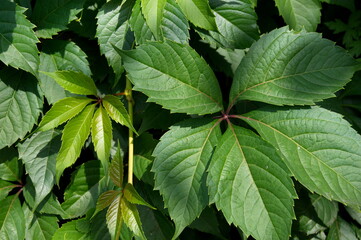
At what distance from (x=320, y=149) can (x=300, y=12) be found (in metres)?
0.62

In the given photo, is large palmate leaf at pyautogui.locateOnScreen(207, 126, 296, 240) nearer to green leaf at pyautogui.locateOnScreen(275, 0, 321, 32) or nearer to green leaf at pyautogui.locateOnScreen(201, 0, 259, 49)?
green leaf at pyautogui.locateOnScreen(201, 0, 259, 49)

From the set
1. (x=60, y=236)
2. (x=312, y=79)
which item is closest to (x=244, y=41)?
(x=312, y=79)

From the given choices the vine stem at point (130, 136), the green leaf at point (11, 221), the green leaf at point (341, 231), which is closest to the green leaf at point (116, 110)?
the vine stem at point (130, 136)

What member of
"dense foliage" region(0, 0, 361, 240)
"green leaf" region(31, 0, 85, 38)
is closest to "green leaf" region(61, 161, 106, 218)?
"dense foliage" region(0, 0, 361, 240)

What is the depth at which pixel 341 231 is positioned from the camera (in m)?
1.77

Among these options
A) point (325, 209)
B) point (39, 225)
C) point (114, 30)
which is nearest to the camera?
point (114, 30)

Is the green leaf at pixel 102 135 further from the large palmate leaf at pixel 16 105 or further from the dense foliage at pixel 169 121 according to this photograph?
the large palmate leaf at pixel 16 105

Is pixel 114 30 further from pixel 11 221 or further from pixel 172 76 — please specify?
pixel 11 221

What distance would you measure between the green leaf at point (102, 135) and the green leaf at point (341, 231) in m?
A: 1.20

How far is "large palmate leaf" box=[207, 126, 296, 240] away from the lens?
3.63 feet

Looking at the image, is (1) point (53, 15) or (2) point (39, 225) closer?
(1) point (53, 15)

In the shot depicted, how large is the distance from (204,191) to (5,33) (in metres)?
0.89

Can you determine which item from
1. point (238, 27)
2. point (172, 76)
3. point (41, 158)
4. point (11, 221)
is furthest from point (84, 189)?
point (238, 27)

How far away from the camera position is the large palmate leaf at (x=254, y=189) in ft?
3.63
